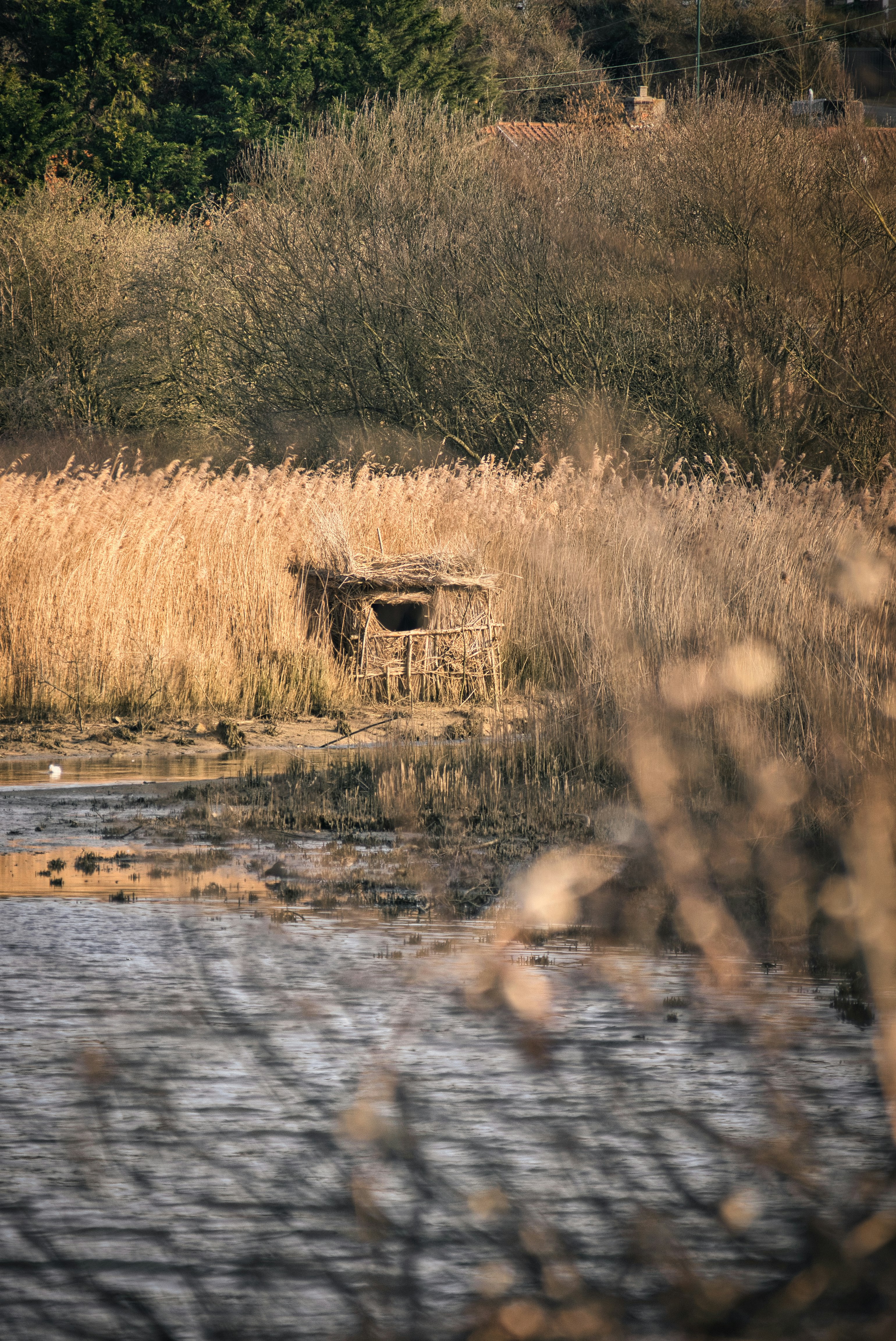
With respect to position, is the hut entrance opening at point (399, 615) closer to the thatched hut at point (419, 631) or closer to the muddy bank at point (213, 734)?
the thatched hut at point (419, 631)

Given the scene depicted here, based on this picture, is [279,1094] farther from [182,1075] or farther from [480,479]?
[480,479]

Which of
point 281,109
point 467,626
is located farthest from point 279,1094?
point 281,109

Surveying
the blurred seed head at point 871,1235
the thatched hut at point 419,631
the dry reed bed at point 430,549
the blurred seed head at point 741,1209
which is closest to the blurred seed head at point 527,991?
the blurred seed head at point 741,1209

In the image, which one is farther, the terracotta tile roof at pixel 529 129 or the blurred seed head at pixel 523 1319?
the terracotta tile roof at pixel 529 129

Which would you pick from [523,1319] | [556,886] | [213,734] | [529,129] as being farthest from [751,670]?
[529,129]

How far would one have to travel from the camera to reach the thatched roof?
12727 millimetres

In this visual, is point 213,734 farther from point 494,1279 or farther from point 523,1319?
point 523,1319

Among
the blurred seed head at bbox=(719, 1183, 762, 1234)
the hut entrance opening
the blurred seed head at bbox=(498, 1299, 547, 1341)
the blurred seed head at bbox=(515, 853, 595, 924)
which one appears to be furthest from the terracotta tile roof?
the blurred seed head at bbox=(498, 1299, 547, 1341)

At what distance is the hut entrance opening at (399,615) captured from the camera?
45.0ft

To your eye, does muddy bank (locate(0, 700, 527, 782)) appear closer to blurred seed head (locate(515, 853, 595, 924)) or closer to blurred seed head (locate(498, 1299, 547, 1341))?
blurred seed head (locate(515, 853, 595, 924))

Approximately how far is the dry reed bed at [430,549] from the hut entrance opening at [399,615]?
20.3 inches

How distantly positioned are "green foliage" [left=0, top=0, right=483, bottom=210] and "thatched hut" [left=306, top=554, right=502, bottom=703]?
97.5ft

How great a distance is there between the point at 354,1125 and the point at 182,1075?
56cm

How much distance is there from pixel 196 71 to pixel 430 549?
3460cm
